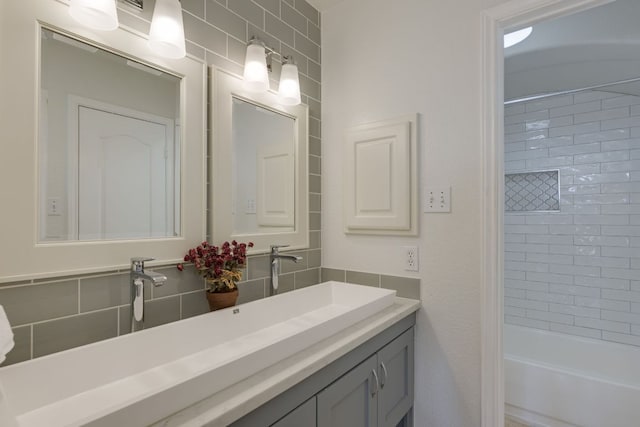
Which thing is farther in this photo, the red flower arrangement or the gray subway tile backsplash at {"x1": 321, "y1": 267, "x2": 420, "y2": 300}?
the gray subway tile backsplash at {"x1": 321, "y1": 267, "x2": 420, "y2": 300}

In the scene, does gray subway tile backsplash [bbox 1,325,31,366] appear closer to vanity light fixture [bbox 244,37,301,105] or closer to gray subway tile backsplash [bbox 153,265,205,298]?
gray subway tile backsplash [bbox 153,265,205,298]

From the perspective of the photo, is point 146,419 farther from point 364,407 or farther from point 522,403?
point 522,403

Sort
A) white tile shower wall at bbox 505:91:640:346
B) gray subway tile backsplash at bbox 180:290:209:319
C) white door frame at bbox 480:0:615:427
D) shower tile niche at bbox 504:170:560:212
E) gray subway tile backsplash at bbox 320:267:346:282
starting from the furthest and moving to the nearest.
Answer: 1. shower tile niche at bbox 504:170:560:212
2. white tile shower wall at bbox 505:91:640:346
3. gray subway tile backsplash at bbox 320:267:346:282
4. white door frame at bbox 480:0:615:427
5. gray subway tile backsplash at bbox 180:290:209:319

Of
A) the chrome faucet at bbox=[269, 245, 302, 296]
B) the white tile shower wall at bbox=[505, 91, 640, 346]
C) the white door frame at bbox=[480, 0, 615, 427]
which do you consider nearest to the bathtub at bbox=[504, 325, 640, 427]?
the white tile shower wall at bbox=[505, 91, 640, 346]

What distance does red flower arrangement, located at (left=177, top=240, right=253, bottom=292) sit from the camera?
1195 millimetres

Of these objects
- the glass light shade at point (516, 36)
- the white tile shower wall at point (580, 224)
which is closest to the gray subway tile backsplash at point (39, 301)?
the glass light shade at point (516, 36)

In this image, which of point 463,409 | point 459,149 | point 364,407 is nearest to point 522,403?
point 463,409

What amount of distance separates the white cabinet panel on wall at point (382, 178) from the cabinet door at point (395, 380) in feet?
1.68

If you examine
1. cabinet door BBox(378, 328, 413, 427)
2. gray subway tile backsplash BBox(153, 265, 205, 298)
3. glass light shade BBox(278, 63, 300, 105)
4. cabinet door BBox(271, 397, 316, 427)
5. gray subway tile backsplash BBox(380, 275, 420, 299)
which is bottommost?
cabinet door BBox(378, 328, 413, 427)

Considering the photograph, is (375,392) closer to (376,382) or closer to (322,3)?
(376,382)

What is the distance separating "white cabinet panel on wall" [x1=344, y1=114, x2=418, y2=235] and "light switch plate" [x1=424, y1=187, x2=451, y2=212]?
5cm

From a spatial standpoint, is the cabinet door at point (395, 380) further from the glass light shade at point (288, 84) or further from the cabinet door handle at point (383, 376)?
the glass light shade at point (288, 84)

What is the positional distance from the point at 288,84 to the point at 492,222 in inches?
43.1

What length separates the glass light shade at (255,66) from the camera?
140 cm
